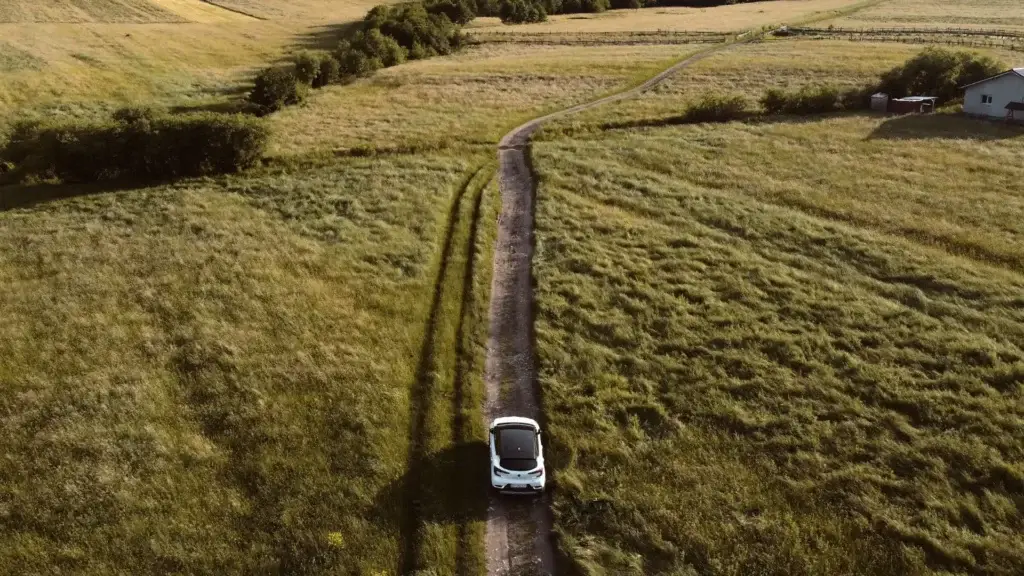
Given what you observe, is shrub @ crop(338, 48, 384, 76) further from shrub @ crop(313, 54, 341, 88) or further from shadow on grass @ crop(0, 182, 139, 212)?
shadow on grass @ crop(0, 182, 139, 212)

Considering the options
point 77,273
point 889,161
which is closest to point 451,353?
point 77,273

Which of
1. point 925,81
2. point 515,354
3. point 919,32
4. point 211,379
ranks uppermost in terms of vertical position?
point 919,32

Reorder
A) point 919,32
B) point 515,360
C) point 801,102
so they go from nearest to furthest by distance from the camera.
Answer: point 515,360 → point 801,102 → point 919,32

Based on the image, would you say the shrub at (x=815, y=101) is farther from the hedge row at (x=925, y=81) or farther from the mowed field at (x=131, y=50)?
the mowed field at (x=131, y=50)

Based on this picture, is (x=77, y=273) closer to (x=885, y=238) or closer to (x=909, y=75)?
(x=885, y=238)

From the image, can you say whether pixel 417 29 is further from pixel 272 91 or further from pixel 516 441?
pixel 516 441

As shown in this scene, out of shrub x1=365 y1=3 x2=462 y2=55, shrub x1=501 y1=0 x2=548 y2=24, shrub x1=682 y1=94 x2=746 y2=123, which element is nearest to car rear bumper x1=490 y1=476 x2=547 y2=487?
shrub x1=682 y1=94 x2=746 y2=123

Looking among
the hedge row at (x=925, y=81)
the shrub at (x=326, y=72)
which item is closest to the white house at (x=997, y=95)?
the hedge row at (x=925, y=81)

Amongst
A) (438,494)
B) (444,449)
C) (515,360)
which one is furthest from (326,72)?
(438,494)

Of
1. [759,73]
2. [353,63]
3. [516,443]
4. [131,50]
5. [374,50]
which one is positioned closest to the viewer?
[516,443]
